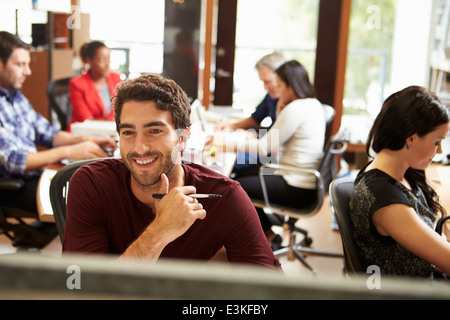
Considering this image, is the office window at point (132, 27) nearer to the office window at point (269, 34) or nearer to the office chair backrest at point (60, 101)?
the office window at point (269, 34)

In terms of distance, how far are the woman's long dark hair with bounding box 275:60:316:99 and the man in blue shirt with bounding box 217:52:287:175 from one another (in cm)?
19

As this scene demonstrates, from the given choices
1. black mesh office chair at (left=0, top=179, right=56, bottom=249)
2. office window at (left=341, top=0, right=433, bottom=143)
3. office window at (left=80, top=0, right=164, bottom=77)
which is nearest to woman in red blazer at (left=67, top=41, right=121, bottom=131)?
black mesh office chair at (left=0, top=179, right=56, bottom=249)

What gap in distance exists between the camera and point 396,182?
150 cm

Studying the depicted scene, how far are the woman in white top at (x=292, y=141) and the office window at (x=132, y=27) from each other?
79.4 inches

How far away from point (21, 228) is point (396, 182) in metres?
1.75

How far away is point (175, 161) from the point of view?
Answer: 130 centimetres

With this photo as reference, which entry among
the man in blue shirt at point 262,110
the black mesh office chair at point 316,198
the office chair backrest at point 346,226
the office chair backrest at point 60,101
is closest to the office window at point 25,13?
the office chair backrest at point 60,101

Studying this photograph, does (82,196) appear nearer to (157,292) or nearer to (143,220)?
(143,220)

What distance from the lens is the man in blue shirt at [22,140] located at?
230 centimetres

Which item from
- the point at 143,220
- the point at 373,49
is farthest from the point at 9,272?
the point at 373,49

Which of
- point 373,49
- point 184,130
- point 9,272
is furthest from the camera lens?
point 373,49

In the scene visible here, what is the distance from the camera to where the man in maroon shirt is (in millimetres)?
1195

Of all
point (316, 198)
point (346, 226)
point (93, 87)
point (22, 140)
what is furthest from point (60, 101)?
point (346, 226)
